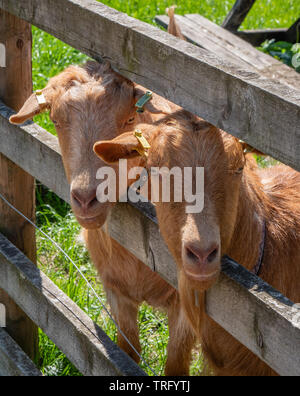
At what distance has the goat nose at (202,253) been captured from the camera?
2.27m

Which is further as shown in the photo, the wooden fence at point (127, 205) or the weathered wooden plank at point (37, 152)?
the weathered wooden plank at point (37, 152)

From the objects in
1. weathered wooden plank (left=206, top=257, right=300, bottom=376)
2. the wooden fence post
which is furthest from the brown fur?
weathered wooden plank (left=206, top=257, right=300, bottom=376)

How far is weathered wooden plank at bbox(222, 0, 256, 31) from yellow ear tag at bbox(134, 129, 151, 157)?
5705 millimetres

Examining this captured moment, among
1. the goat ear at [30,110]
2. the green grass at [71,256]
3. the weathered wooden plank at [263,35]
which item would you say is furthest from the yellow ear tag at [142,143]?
the weathered wooden plank at [263,35]

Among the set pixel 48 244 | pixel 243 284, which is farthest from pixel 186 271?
pixel 48 244

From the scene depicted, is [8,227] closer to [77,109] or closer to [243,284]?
[77,109]

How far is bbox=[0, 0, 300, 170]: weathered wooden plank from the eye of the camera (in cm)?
194

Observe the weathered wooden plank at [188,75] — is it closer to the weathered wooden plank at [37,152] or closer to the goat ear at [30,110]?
the goat ear at [30,110]

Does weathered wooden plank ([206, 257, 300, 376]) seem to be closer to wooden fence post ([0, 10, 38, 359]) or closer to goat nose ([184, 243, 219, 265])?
goat nose ([184, 243, 219, 265])

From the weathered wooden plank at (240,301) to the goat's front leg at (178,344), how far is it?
3.15 ft

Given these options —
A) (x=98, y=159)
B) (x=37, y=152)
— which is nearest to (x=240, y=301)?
(x=98, y=159)

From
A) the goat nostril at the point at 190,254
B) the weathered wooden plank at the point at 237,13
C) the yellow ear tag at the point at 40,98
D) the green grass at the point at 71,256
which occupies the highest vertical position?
the yellow ear tag at the point at 40,98

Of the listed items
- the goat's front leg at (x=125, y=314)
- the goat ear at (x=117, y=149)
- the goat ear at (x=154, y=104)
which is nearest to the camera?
the goat ear at (x=117, y=149)

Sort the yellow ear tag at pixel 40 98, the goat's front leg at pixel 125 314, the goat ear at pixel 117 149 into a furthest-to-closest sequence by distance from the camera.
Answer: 1. the goat's front leg at pixel 125 314
2. the yellow ear tag at pixel 40 98
3. the goat ear at pixel 117 149
